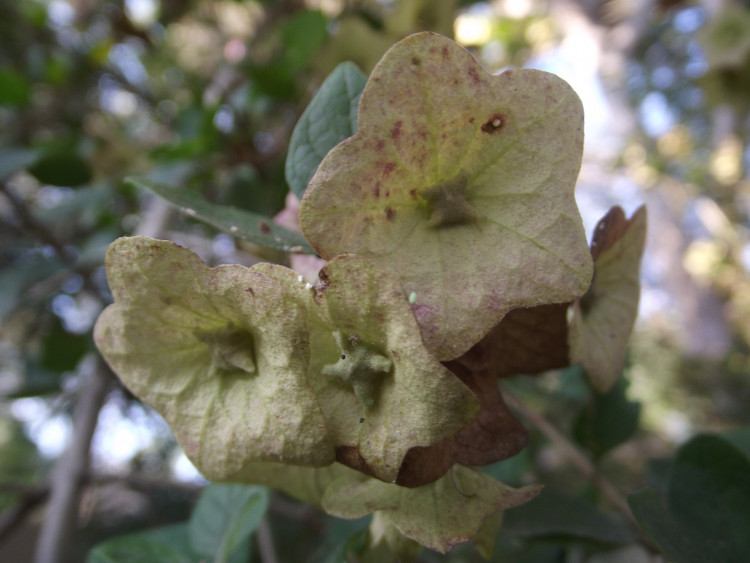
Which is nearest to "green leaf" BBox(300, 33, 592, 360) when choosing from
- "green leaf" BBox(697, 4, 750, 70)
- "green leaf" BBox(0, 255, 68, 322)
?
"green leaf" BBox(0, 255, 68, 322)

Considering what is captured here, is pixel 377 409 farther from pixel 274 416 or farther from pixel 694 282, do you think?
pixel 694 282

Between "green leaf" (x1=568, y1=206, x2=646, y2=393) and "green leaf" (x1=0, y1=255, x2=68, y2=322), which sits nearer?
"green leaf" (x1=568, y1=206, x2=646, y2=393)

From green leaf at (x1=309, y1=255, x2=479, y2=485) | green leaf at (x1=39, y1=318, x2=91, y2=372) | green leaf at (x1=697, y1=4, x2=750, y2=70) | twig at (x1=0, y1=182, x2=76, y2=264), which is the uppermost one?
green leaf at (x1=697, y1=4, x2=750, y2=70)

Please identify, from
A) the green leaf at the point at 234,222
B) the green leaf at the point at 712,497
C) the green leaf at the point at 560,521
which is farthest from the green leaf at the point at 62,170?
the green leaf at the point at 712,497

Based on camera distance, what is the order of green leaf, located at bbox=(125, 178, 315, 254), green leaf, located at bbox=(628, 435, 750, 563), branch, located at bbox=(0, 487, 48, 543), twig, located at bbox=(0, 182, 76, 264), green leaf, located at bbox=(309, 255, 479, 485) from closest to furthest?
green leaf, located at bbox=(309, 255, 479, 485), green leaf, located at bbox=(125, 178, 315, 254), green leaf, located at bbox=(628, 435, 750, 563), branch, located at bbox=(0, 487, 48, 543), twig, located at bbox=(0, 182, 76, 264)

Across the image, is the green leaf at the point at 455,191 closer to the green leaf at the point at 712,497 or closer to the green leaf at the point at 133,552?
the green leaf at the point at 712,497

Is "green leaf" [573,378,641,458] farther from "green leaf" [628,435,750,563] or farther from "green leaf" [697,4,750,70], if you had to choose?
"green leaf" [697,4,750,70]

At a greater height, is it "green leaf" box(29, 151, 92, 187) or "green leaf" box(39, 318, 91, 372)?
"green leaf" box(29, 151, 92, 187)
